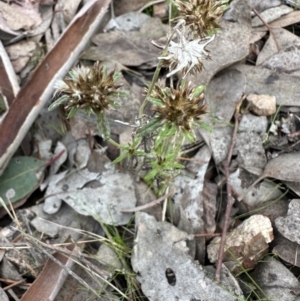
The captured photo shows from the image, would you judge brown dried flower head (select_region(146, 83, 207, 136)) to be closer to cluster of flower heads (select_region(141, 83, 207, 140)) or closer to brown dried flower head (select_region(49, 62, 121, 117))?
cluster of flower heads (select_region(141, 83, 207, 140))

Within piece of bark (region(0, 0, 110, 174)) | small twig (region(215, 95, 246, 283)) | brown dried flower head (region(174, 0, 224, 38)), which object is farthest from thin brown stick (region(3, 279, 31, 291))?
brown dried flower head (region(174, 0, 224, 38))

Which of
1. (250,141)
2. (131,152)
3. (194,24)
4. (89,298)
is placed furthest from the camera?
(250,141)

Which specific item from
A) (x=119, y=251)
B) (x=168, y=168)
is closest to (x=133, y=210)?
(x=119, y=251)

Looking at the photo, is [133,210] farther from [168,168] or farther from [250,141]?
[250,141]

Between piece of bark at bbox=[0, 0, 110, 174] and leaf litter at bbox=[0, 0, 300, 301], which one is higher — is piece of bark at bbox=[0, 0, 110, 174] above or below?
above

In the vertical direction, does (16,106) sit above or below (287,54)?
above

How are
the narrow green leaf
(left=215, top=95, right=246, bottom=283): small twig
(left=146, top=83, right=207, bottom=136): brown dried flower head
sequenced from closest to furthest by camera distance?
(left=146, top=83, right=207, bottom=136): brown dried flower head
(left=215, top=95, right=246, bottom=283): small twig
the narrow green leaf
